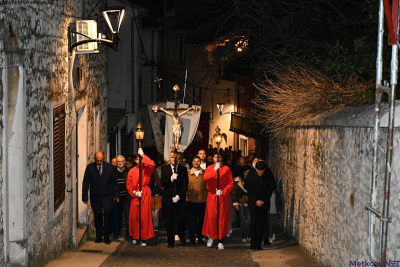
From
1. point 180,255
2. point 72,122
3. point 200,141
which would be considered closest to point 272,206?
point 180,255

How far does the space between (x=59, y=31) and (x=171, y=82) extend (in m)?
34.0

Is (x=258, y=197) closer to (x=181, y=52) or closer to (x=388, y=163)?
(x=388, y=163)

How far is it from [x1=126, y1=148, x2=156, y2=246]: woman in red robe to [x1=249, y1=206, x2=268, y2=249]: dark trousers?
6.52 feet

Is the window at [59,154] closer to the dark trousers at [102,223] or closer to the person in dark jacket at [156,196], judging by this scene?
the dark trousers at [102,223]

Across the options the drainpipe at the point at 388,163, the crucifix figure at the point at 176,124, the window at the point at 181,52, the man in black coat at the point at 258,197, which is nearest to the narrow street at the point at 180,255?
the man in black coat at the point at 258,197

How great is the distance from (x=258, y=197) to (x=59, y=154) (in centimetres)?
393

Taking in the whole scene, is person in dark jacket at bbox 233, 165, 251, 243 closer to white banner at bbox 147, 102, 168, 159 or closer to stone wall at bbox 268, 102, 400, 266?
stone wall at bbox 268, 102, 400, 266

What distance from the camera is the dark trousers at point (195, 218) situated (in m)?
13.6

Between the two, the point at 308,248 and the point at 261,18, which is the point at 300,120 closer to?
the point at 308,248

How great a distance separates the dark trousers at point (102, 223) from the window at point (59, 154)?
5.49 ft

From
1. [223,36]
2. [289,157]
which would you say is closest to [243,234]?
[289,157]

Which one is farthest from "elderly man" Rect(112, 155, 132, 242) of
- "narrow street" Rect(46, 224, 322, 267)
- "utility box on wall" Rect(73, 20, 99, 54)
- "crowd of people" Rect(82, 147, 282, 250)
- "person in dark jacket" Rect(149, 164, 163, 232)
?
"utility box on wall" Rect(73, 20, 99, 54)

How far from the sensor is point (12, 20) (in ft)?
25.4

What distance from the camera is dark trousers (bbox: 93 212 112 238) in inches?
508
